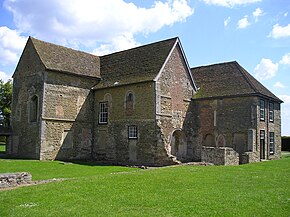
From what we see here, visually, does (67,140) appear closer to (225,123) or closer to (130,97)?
(130,97)

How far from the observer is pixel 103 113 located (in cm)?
2959

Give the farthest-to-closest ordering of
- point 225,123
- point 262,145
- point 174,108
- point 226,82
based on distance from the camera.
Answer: point 226,82 < point 262,145 < point 225,123 < point 174,108

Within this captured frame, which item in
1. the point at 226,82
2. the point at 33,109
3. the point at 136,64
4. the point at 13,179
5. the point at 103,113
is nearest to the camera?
the point at 13,179

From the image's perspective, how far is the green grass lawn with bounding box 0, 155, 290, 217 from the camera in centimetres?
923

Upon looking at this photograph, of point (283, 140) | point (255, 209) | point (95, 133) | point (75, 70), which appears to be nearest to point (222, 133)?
point (95, 133)

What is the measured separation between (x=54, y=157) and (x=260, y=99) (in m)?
18.4

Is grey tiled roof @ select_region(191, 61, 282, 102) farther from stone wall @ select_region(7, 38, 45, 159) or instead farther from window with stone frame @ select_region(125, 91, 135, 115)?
stone wall @ select_region(7, 38, 45, 159)

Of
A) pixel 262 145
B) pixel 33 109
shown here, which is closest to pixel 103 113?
pixel 33 109

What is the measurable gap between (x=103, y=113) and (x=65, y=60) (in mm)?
6075

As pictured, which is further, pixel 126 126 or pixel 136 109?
pixel 126 126

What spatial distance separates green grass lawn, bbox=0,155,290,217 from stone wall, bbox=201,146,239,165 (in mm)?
6867

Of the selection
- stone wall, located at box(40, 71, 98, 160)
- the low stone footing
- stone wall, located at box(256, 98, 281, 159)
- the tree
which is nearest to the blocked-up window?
stone wall, located at box(40, 71, 98, 160)

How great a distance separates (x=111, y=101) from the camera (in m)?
28.5

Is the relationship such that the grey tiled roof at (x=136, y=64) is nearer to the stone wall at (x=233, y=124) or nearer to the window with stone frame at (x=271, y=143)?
the stone wall at (x=233, y=124)
